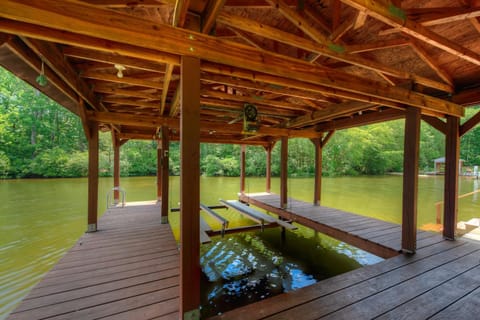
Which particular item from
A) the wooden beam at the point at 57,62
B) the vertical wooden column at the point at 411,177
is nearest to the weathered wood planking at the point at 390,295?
the vertical wooden column at the point at 411,177

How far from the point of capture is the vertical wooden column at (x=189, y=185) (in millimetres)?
1620

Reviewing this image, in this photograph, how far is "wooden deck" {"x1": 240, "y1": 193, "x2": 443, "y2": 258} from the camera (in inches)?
131

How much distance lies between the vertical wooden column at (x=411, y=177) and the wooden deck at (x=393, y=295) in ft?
0.86

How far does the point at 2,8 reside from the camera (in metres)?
1.13

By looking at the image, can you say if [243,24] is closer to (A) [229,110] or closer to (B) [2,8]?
(B) [2,8]

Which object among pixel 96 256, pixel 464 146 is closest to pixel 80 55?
pixel 96 256

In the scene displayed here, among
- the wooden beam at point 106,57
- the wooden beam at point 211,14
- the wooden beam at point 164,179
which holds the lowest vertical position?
the wooden beam at point 164,179

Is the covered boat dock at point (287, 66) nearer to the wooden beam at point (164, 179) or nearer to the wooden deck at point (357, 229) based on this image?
the wooden deck at point (357, 229)

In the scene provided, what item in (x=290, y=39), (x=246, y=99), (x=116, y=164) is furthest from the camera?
(x=116, y=164)

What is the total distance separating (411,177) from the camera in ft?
9.92

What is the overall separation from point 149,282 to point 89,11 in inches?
100

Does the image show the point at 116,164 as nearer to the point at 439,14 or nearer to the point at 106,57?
the point at 106,57

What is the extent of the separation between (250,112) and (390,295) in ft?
10.9

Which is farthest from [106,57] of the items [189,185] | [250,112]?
[250,112]
